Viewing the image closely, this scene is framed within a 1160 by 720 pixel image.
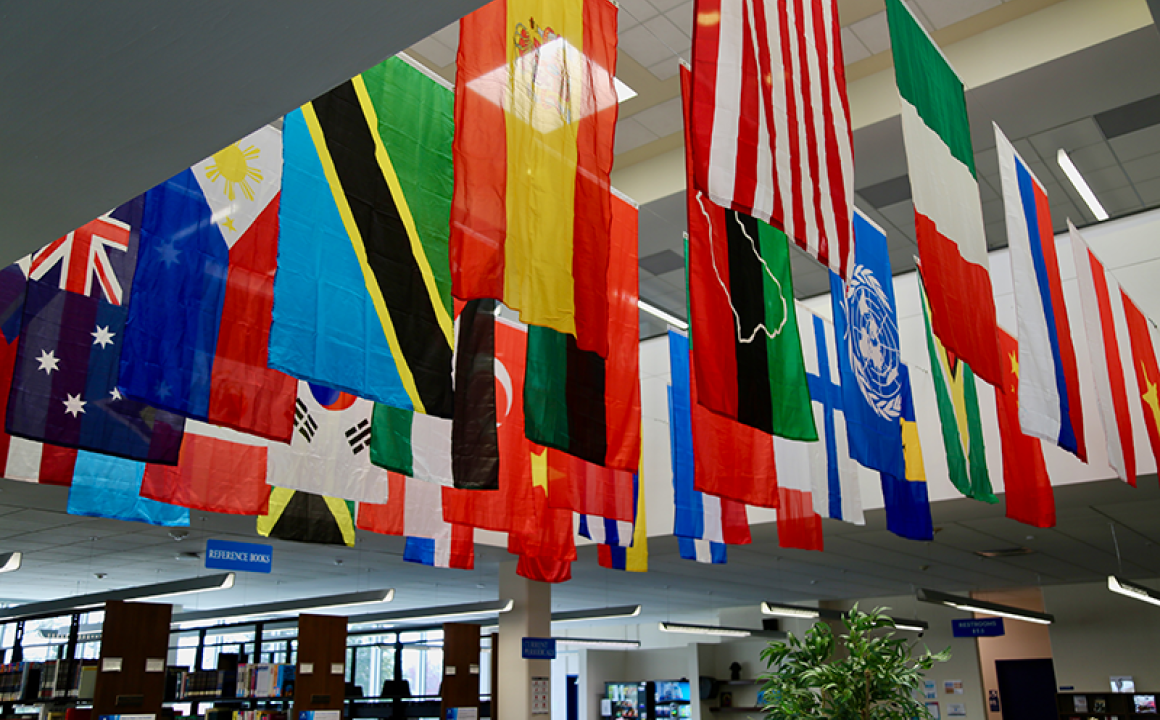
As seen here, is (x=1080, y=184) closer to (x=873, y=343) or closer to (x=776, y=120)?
(x=873, y=343)

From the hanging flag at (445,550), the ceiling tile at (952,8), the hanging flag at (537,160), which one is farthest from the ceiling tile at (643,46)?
the hanging flag at (445,550)

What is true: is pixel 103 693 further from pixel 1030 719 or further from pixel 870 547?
pixel 1030 719

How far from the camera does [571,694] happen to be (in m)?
26.0

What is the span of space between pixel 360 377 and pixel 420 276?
1.87 ft

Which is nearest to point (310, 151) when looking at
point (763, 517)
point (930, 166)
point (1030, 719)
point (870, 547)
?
point (930, 166)

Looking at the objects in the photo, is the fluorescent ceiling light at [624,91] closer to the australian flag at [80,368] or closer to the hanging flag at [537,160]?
the hanging flag at [537,160]

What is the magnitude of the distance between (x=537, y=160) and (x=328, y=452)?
2.77 meters

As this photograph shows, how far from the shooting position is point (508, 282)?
→ 12.7ft

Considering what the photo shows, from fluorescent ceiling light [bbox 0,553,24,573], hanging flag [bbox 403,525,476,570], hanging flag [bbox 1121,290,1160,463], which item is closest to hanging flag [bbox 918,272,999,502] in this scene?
hanging flag [bbox 1121,290,1160,463]

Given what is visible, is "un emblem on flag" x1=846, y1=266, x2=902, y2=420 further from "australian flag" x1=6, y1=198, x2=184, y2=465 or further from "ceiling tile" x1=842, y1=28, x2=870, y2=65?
"australian flag" x1=6, y1=198, x2=184, y2=465

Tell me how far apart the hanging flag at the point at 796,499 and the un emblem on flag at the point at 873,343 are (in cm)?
82

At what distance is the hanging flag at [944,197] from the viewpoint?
4.55 m

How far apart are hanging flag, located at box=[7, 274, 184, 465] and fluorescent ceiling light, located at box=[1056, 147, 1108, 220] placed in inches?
367

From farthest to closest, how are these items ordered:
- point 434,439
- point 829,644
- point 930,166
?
point 829,644
point 434,439
point 930,166
